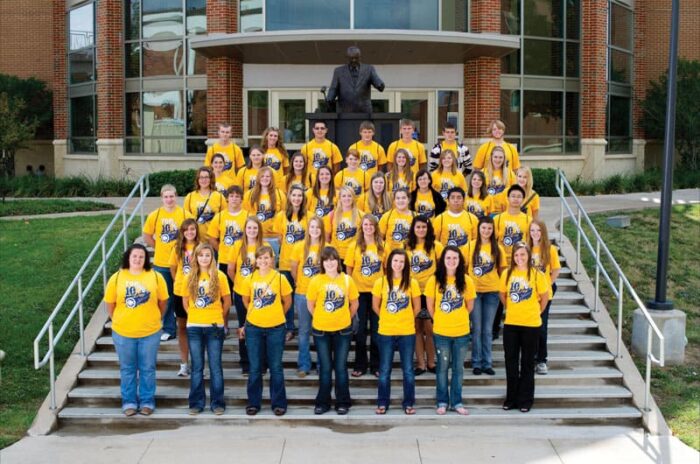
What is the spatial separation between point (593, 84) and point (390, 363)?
671 inches

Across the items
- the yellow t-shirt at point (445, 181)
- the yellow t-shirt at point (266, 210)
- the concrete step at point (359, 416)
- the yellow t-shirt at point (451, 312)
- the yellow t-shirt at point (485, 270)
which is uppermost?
the yellow t-shirt at point (445, 181)

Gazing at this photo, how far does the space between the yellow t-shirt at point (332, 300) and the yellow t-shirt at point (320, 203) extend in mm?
1550

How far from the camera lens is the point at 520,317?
327 inches

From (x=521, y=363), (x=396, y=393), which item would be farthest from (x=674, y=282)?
(x=396, y=393)

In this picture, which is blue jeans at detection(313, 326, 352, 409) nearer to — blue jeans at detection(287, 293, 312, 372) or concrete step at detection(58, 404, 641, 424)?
concrete step at detection(58, 404, 641, 424)

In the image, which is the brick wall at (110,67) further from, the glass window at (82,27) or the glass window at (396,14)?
the glass window at (396,14)

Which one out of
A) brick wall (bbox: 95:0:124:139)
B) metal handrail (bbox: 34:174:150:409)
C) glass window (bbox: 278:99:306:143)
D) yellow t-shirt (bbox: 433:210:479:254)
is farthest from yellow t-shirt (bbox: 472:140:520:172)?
brick wall (bbox: 95:0:124:139)

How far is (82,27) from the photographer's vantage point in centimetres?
2567

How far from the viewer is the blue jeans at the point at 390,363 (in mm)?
8242

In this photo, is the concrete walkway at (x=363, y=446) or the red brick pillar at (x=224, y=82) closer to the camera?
the concrete walkway at (x=363, y=446)

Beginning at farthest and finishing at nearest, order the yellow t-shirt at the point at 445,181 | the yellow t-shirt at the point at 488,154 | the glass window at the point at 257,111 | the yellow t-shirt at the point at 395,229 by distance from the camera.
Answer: the glass window at the point at 257,111 < the yellow t-shirt at the point at 488,154 < the yellow t-shirt at the point at 445,181 < the yellow t-shirt at the point at 395,229

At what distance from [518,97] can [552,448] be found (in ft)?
53.5

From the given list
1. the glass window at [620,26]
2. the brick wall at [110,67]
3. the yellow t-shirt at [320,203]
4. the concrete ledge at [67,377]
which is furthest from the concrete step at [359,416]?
the glass window at [620,26]

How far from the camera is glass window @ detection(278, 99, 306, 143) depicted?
21672mm
